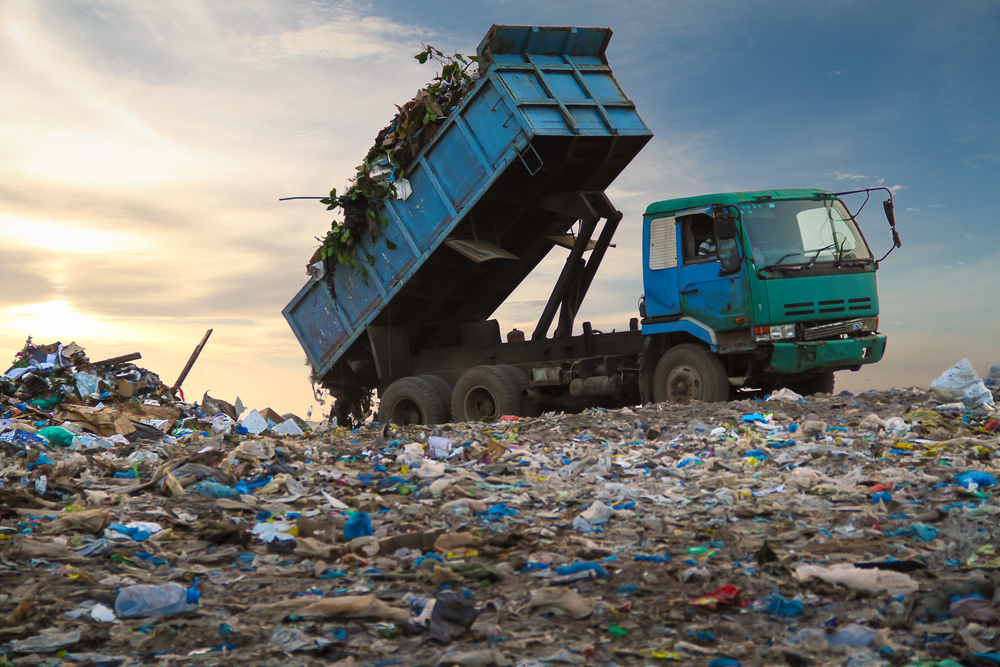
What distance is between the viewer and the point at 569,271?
9.53 m

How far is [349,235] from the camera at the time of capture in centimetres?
979

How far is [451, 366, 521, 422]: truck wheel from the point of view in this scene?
9516 millimetres

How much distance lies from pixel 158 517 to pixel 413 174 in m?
5.52

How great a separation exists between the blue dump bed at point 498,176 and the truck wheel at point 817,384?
Answer: 3.15m

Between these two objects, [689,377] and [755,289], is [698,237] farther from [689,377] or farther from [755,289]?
[689,377]

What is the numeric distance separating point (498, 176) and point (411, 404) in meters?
3.61

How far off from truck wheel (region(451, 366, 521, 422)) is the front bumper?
9.62 feet

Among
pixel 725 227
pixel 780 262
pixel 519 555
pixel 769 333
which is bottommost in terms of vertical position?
pixel 519 555

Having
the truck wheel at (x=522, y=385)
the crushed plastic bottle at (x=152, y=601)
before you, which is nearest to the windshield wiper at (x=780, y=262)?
the truck wheel at (x=522, y=385)

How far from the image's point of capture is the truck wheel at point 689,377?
8.19m

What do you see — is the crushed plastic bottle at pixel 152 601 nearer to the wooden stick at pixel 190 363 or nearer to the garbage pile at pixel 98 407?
the garbage pile at pixel 98 407

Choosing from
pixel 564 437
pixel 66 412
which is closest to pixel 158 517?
pixel 564 437

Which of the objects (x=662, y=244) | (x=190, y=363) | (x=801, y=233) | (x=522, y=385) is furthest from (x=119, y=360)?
(x=801, y=233)

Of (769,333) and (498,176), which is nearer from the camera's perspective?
(769,333)
